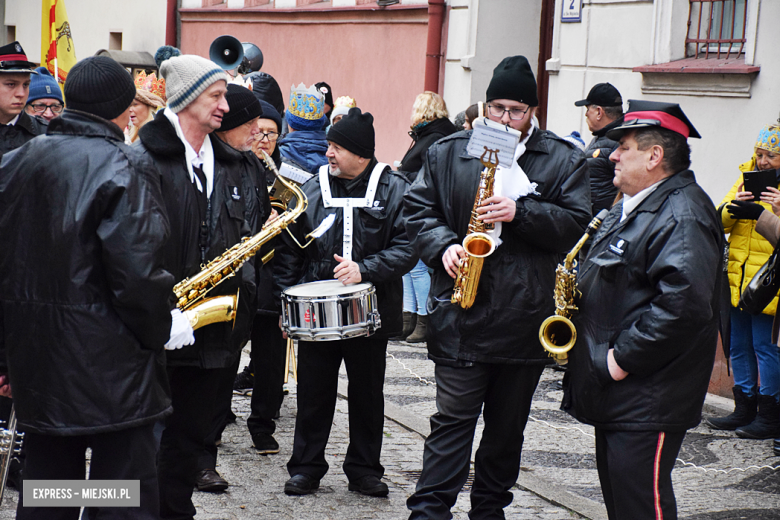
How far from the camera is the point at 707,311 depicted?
3.93 m

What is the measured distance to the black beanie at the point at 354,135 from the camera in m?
5.64

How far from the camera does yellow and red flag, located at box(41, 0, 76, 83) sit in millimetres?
11305

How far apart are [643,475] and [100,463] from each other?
2068 millimetres

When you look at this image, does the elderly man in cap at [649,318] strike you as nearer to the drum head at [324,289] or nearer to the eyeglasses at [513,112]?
the eyeglasses at [513,112]

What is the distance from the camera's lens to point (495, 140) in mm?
4789

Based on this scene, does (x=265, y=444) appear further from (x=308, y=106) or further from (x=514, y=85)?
(x=514, y=85)

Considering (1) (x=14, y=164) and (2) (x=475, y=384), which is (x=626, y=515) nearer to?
(2) (x=475, y=384)

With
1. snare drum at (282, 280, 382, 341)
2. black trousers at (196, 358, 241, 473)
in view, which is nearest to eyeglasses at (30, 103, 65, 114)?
black trousers at (196, 358, 241, 473)

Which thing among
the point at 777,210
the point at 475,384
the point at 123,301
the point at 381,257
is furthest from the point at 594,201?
the point at 123,301

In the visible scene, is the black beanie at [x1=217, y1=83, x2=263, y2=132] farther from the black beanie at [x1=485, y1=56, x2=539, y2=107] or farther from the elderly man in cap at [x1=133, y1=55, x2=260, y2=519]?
the black beanie at [x1=485, y1=56, x2=539, y2=107]

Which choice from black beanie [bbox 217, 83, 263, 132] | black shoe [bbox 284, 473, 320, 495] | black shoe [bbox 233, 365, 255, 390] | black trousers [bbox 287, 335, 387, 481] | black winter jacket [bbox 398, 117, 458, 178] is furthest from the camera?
black winter jacket [bbox 398, 117, 458, 178]

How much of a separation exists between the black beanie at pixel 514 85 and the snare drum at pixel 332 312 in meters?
1.24

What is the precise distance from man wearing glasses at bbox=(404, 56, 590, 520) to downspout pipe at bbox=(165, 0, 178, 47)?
1732cm

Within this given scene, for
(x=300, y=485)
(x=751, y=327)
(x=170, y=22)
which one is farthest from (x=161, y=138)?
(x=170, y=22)
